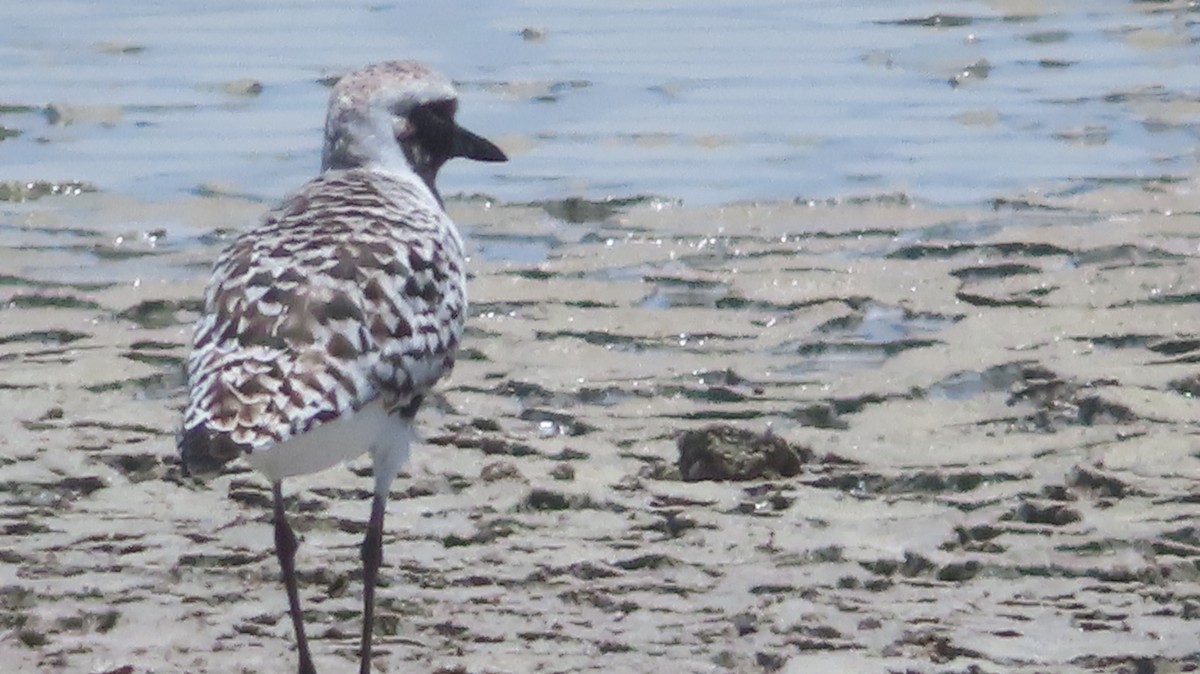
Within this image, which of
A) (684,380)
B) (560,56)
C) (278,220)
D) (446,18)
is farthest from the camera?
(446,18)

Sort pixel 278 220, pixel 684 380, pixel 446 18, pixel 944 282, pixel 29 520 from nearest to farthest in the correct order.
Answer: pixel 278 220, pixel 29 520, pixel 684 380, pixel 944 282, pixel 446 18

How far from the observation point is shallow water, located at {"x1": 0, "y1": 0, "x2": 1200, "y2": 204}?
9758 mm

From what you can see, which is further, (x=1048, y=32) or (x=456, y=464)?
(x=1048, y=32)

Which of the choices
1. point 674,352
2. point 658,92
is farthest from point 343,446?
point 658,92

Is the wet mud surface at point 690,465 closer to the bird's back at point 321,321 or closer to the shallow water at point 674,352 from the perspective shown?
the shallow water at point 674,352

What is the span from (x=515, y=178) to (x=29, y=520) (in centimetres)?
389

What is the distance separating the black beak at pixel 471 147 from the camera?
6.82 m

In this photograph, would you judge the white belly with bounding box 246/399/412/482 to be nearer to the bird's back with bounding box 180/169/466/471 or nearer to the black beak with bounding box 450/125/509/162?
the bird's back with bounding box 180/169/466/471

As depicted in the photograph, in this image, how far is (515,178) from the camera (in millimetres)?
9766

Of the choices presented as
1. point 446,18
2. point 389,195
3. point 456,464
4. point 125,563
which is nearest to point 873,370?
point 456,464

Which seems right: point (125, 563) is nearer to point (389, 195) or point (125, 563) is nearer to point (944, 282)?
point (389, 195)

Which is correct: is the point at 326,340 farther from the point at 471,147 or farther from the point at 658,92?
the point at 658,92

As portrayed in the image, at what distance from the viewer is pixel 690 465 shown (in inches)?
253

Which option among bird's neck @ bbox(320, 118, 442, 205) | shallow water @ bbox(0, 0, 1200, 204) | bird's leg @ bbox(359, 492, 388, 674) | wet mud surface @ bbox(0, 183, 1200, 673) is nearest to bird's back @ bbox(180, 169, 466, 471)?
bird's leg @ bbox(359, 492, 388, 674)
